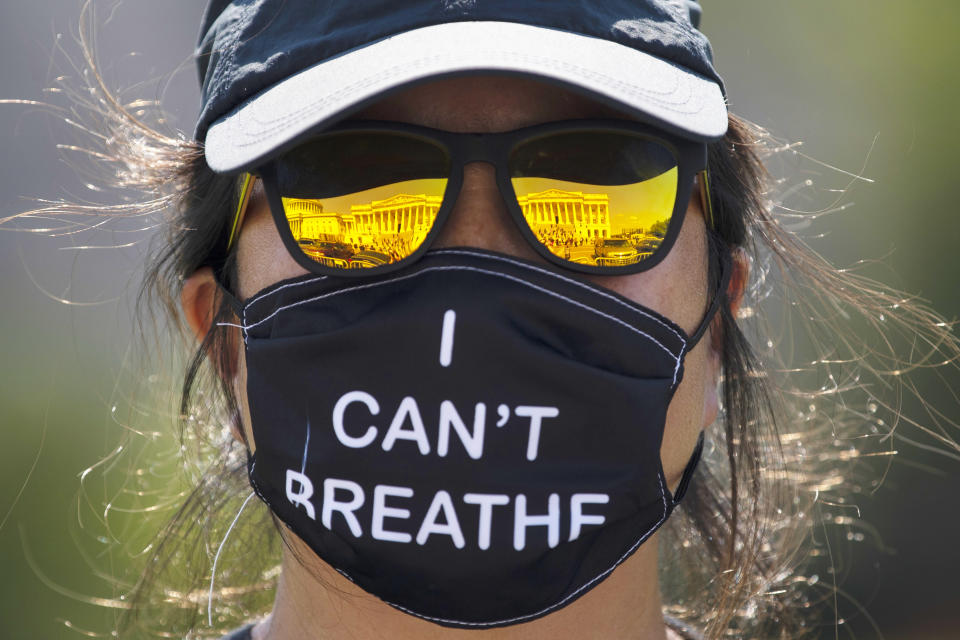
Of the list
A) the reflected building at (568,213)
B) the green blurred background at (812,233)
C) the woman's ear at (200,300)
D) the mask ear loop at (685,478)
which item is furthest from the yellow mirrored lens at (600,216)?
the green blurred background at (812,233)

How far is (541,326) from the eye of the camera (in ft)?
5.38

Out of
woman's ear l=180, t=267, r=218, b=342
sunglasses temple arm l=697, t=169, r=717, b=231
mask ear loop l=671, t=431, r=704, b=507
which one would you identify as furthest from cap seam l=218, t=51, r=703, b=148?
mask ear loop l=671, t=431, r=704, b=507

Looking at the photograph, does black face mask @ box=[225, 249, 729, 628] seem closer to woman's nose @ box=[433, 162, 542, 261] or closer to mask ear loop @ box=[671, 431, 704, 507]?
woman's nose @ box=[433, 162, 542, 261]

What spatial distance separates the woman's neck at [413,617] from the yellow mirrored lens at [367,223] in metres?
0.59

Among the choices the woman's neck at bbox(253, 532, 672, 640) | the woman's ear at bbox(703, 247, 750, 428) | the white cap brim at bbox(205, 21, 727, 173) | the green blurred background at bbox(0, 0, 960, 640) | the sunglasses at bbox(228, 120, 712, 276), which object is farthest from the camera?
the green blurred background at bbox(0, 0, 960, 640)

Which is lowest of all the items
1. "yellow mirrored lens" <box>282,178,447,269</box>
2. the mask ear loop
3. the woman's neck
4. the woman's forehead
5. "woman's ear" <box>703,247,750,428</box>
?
the woman's neck

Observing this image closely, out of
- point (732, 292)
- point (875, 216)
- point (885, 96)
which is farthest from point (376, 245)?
point (885, 96)

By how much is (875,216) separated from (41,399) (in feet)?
16.2

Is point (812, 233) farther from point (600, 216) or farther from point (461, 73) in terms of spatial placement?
point (461, 73)

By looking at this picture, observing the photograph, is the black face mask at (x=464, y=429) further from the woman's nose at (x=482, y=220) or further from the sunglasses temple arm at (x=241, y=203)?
the sunglasses temple arm at (x=241, y=203)

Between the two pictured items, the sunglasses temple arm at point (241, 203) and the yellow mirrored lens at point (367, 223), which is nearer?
the yellow mirrored lens at point (367, 223)

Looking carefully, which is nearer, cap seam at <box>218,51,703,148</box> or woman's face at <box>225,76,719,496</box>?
cap seam at <box>218,51,703,148</box>

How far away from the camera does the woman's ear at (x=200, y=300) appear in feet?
6.61

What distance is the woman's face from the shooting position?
5.51 feet
